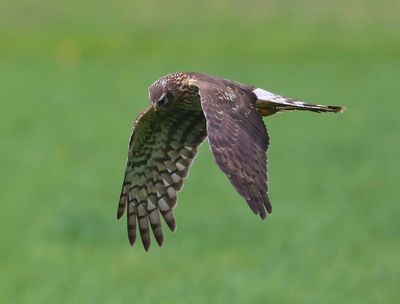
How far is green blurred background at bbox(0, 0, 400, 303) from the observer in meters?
10.5

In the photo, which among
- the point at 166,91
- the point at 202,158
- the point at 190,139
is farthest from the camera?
the point at 202,158

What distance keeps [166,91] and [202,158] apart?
870 centimetres

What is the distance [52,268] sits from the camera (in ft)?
35.4

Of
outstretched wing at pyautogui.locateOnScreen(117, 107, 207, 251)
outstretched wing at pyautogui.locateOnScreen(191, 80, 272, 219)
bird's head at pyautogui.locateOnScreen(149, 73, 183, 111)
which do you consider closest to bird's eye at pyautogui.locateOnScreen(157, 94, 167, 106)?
bird's head at pyautogui.locateOnScreen(149, 73, 183, 111)

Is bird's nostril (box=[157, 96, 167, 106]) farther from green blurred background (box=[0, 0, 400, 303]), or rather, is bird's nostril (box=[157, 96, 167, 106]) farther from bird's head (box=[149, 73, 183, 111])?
green blurred background (box=[0, 0, 400, 303])

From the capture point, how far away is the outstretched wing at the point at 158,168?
795 centimetres

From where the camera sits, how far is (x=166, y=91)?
724 centimetres

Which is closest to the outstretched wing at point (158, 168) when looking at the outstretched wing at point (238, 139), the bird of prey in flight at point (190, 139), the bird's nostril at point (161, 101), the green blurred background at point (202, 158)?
the bird of prey in flight at point (190, 139)

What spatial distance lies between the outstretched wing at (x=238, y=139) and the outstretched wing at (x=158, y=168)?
3.70 ft

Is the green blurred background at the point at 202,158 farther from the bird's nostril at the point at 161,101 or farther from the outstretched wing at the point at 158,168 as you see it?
the bird's nostril at the point at 161,101

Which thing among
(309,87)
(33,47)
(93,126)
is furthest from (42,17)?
(93,126)

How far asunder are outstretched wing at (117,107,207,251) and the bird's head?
1.88 feet

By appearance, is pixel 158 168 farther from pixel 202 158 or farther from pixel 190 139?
pixel 202 158

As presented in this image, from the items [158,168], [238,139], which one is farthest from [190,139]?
[238,139]
